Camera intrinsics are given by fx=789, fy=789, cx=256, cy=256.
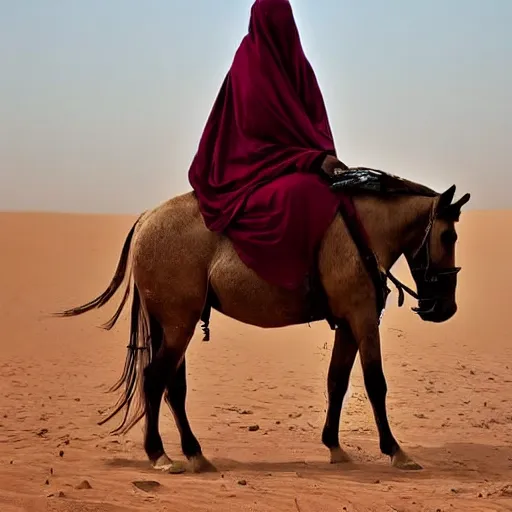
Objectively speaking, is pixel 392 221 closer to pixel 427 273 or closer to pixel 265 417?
pixel 427 273

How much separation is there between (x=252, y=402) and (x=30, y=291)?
9763 mm

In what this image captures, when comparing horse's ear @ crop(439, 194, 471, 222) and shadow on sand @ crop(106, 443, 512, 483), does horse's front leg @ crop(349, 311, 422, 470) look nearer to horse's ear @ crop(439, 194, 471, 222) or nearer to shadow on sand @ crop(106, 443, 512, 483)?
Answer: shadow on sand @ crop(106, 443, 512, 483)

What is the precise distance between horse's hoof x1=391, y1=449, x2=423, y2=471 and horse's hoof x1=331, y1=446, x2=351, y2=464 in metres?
0.40

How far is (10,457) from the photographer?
226 inches

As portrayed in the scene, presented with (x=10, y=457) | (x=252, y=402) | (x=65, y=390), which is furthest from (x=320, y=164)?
(x=65, y=390)

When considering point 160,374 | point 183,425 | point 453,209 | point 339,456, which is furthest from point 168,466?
point 453,209

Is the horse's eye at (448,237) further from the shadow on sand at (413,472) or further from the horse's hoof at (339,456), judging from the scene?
the horse's hoof at (339,456)

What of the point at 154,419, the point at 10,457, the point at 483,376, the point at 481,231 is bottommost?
the point at 10,457

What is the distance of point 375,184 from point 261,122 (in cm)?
94

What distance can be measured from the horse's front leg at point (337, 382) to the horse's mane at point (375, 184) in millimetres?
1020

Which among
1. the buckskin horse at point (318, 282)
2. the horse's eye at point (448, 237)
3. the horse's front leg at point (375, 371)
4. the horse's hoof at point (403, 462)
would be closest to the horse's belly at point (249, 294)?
the buckskin horse at point (318, 282)

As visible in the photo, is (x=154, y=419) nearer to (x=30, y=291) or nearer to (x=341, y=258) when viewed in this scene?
(x=341, y=258)

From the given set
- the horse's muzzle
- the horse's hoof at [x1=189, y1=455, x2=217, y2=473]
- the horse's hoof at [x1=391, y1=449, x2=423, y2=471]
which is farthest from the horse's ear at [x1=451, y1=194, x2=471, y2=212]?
the horse's hoof at [x1=189, y1=455, x2=217, y2=473]

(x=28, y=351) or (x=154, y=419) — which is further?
(x=28, y=351)
